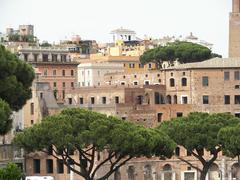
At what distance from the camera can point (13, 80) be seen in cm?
5569

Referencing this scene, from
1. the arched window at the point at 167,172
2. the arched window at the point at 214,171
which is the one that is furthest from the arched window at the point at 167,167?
the arched window at the point at 214,171

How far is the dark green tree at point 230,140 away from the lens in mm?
68625

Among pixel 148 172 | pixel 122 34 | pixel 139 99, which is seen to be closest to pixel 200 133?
pixel 148 172

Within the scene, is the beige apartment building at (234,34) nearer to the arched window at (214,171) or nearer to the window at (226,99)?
the window at (226,99)

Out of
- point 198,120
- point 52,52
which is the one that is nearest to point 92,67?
point 52,52

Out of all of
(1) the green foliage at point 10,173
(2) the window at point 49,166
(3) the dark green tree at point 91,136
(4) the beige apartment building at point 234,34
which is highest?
(4) the beige apartment building at point 234,34

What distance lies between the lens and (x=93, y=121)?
203ft

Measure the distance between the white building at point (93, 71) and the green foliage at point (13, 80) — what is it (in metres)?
59.1

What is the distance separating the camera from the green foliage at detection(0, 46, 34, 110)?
182 ft

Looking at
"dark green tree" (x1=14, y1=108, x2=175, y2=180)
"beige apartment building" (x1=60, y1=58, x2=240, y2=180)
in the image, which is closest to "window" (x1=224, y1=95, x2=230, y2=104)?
"beige apartment building" (x1=60, y1=58, x2=240, y2=180)

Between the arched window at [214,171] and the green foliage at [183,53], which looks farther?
the green foliage at [183,53]

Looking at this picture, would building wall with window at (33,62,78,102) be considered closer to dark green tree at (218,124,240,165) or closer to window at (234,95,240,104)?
window at (234,95,240,104)

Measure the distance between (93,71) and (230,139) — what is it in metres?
52.7

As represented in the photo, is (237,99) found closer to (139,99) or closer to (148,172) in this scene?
(139,99)
